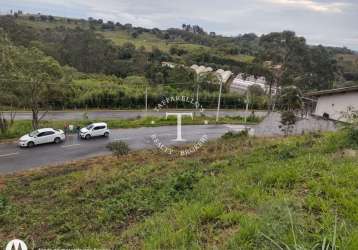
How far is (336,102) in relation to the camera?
58.6 ft

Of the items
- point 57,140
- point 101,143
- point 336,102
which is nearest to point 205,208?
point 336,102

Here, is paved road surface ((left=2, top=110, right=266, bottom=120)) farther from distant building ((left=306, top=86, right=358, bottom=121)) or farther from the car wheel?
distant building ((left=306, top=86, right=358, bottom=121))

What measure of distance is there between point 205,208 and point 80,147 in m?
17.2

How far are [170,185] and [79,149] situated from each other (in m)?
13.6

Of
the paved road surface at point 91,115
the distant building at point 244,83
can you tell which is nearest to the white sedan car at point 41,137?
the paved road surface at point 91,115

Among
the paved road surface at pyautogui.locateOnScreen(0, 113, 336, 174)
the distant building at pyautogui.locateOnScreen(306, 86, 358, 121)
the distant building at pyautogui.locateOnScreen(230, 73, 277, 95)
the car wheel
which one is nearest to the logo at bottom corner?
the paved road surface at pyautogui.locateOnScreen(0, 113, 336, 174)

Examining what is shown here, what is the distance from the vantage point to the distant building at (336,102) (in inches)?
648

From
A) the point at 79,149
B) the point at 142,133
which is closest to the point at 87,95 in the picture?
the point at 142,133

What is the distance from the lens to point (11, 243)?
5.93 m

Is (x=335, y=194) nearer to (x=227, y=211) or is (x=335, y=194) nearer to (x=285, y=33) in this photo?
(x=227, y=211)

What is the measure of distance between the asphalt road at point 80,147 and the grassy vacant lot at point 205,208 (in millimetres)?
6680

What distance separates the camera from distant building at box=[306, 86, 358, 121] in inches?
648

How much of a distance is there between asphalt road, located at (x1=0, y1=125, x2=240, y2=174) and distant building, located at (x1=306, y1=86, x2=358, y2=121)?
28.8 feet

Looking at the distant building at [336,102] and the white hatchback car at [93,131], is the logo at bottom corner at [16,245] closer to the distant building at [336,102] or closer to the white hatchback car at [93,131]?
the distant building at [336,102]
